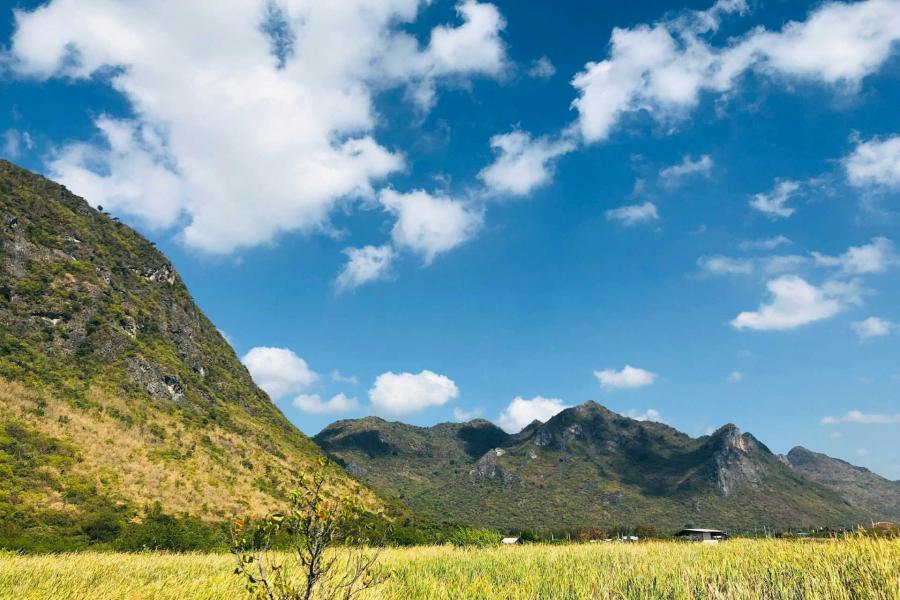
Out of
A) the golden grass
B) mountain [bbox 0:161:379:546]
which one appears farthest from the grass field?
the golden grass

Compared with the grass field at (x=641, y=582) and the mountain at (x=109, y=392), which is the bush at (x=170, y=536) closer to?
the mountain at (x=109, y=392)

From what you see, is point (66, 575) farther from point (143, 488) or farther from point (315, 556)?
point (143, 488)

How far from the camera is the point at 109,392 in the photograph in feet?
289

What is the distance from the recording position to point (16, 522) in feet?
160

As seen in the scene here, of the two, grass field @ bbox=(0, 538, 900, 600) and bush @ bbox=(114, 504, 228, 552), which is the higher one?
grass field @ bbox=(0, 538, 900, 600)

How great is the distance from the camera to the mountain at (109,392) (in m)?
62.0

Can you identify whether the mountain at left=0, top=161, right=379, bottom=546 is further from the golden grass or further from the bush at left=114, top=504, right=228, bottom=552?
the bush at left=114, top=504, right=228, bottom=552

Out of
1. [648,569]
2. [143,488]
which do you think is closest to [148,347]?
[143,488]

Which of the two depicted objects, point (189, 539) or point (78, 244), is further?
point (78, 244)

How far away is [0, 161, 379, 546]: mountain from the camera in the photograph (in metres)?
62.0

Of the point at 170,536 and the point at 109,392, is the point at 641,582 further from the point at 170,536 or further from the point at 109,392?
the point at 109,392

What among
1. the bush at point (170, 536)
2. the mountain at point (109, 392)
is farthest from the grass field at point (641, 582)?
the bush at point (170, 536)

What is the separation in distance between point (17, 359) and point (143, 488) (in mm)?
36667

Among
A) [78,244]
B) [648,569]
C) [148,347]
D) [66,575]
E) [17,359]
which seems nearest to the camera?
[648,569]
